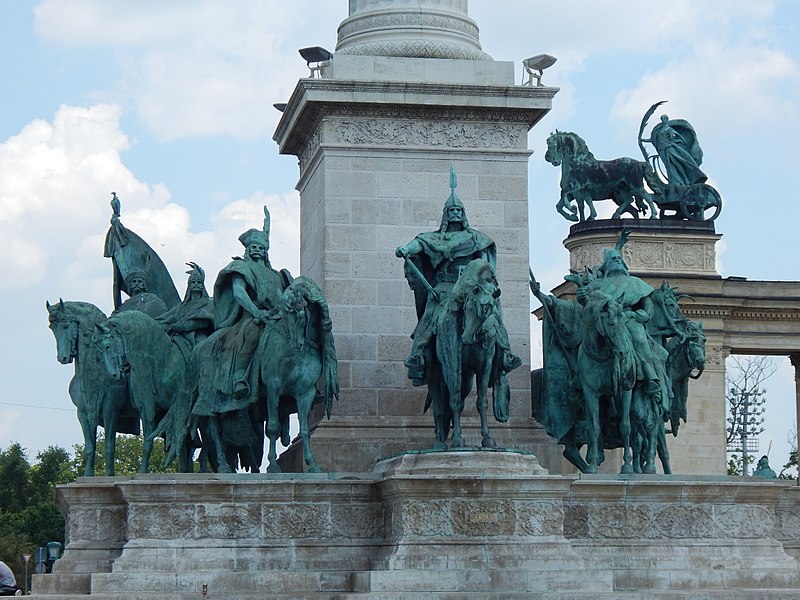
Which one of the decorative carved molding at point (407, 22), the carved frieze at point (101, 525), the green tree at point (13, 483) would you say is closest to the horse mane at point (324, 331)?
the carved frieze at point (101, 525)

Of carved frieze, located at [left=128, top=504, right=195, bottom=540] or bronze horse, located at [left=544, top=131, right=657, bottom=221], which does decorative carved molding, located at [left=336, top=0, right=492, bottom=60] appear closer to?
carved frieze, located at [left=128, top=504, right=195, bottom=540]

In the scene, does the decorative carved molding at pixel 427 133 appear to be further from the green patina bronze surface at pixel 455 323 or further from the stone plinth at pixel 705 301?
the stone plinth at pixel 705 301

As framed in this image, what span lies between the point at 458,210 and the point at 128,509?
253 inches

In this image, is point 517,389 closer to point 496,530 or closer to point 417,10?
point 496,530

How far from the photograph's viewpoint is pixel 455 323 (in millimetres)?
25266

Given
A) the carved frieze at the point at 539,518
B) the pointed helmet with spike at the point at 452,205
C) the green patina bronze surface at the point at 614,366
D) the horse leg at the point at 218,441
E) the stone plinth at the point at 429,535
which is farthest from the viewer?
the green patina bronze surface at the point at 614,366

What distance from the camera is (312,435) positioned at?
1086 inches

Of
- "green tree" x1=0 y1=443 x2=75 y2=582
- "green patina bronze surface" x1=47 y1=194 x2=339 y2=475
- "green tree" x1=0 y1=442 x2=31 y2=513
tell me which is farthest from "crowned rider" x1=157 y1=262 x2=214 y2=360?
"green tree" x1=0 y1=442 x2=31 y2=513

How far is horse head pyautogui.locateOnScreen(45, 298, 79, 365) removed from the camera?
28.1m

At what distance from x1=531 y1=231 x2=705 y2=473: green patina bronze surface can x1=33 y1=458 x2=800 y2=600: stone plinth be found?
1163 millimetres

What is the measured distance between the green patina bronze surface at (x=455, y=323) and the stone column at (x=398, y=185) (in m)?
1.83

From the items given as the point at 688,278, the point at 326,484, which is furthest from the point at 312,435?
the point at 688,278

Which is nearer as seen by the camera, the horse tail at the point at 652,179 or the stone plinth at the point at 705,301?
the stone plinth at the point at 705,301

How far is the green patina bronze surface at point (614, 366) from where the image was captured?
1058 inches
